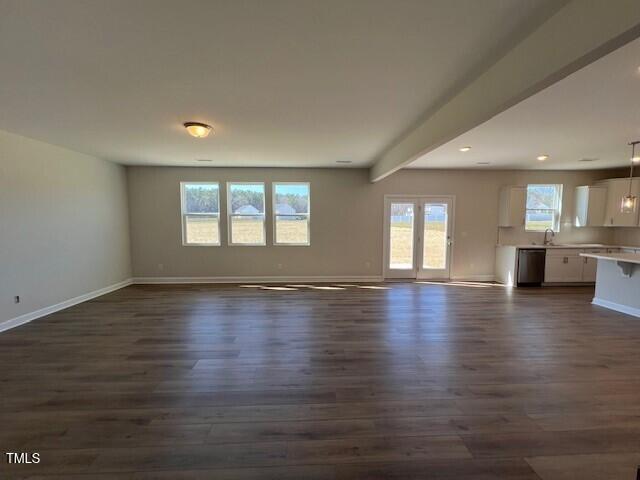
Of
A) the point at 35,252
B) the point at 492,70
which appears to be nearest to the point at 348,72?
the point at 492,70

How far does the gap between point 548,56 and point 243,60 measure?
191cm

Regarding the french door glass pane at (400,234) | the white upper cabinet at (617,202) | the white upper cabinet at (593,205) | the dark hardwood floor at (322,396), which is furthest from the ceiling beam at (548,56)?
the white upper cabinet at (617,202)

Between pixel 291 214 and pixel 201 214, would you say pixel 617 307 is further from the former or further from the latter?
pixel 201 214

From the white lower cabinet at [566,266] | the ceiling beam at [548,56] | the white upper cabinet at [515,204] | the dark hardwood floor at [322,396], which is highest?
the ceiling beam at [548,56]

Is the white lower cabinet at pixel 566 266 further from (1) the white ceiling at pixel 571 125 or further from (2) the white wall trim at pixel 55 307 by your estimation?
(2) the white wall trim at pixel 55 307

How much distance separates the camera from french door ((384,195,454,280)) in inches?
267

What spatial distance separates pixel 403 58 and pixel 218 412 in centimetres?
291

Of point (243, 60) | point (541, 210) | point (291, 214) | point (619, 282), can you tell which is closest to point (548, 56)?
point (243, 60)

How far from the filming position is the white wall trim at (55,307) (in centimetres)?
381

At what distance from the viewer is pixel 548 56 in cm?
162

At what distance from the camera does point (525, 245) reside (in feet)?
21.2

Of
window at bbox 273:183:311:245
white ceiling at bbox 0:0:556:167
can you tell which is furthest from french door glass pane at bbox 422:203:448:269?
white ceiling at bbox 0:0:556:167

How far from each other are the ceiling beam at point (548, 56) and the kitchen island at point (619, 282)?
3865 mm

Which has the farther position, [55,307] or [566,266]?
[566,266]
